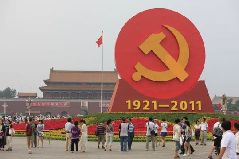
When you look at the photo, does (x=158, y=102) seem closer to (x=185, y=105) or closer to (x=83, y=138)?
(x=185, y=105)

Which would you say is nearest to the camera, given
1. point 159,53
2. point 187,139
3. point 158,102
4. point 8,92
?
point 187,139

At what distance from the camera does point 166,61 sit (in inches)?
1115

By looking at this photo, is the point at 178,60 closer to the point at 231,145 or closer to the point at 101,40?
the point at 101,40

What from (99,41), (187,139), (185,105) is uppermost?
(99,41)

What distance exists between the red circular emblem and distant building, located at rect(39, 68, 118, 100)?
40169 mm

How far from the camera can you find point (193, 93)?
30.0 metres

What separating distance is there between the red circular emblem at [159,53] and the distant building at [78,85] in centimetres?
4017

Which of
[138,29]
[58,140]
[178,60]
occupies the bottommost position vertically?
[58,140]

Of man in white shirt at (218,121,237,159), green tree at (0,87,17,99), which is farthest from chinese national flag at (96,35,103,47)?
green tree at (0,87,17,99)

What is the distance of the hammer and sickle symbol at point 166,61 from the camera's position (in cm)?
2834

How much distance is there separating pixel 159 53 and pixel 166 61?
2.07ft

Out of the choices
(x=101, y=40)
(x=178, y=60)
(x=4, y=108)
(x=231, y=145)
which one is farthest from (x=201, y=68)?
(x=4, y=108)

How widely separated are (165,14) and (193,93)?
17.0 feet

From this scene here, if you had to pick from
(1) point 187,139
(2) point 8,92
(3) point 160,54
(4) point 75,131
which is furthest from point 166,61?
(2) point 8,92
